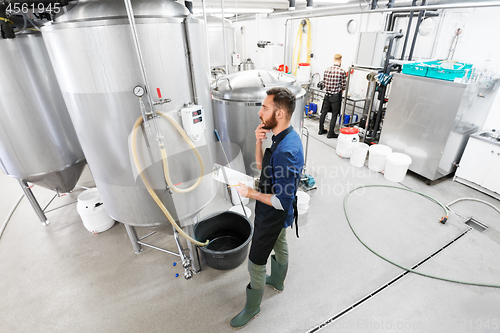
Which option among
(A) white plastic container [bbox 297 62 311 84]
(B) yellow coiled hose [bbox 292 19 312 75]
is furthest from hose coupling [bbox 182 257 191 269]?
(B) yellow coiled hose [bbox 292 19 312 75]

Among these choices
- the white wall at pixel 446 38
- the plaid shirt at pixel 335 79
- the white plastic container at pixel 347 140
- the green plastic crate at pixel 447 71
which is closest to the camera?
the green plastic crate at pixel 447 71

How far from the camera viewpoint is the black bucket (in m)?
2.04

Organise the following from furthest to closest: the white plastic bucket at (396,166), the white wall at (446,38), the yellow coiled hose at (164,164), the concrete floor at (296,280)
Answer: the white plastic bucket at (396,166), the white wall at (446,38), the concrete floor at (296,280), the yellow coiled hose at (164,164)

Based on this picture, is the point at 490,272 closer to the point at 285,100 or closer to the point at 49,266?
the point at 285,100

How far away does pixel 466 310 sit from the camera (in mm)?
1795

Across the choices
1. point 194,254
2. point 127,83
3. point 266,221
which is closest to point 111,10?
point 127,83

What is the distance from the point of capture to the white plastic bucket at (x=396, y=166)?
3.20m

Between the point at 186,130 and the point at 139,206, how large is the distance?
59 centimetres

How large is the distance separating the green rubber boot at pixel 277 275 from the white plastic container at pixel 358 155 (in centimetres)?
234

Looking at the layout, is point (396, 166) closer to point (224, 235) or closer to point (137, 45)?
point (224, 235)

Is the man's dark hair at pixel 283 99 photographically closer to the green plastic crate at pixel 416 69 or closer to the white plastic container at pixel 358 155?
the white plastic container at pixel 358 155

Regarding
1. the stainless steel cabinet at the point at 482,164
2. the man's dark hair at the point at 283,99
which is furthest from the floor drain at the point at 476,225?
the man's dark hair at the point at 283,99

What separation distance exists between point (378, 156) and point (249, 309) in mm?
2721

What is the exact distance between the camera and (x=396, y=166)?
3.21 meters
